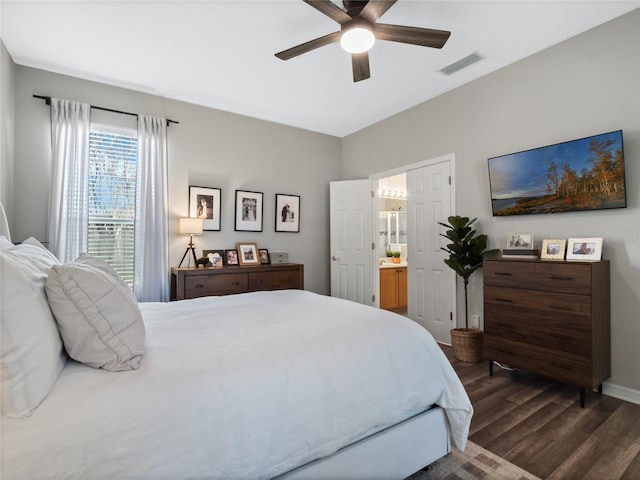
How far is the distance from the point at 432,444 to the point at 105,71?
14.1 ft

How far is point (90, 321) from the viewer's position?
116 centimetres

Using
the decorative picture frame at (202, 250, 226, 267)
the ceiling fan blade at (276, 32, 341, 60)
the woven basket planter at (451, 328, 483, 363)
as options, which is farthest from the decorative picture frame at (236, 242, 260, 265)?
the woven basket planter at (451, 328, 483, 363)

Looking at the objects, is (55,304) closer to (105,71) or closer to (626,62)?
(105,71)

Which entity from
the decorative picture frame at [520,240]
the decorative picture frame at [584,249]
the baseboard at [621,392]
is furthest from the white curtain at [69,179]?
the baseboard at [621,392]

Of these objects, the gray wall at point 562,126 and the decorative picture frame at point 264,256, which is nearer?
the gray wall at point 562,126

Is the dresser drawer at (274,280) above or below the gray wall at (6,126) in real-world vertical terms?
below

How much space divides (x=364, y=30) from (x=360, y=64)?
1.21ft

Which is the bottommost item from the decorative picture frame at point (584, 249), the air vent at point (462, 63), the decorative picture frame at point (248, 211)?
the decorative picture frame at point (584, 249)

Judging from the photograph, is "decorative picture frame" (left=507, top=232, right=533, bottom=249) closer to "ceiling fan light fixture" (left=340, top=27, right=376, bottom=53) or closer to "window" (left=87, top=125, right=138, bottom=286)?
"ceiling fan light fixture" (left=340, top=27, right=376, bottom=53)

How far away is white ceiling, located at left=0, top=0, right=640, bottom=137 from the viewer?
2.45 m

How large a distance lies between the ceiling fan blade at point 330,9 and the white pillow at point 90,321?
1.93 m

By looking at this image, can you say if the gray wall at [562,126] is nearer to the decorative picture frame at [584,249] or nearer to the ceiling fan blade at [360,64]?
the decorative picture frame at [584,249]

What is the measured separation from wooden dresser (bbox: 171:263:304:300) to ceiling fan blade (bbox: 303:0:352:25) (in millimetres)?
2737

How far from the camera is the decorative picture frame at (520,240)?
2.99m
